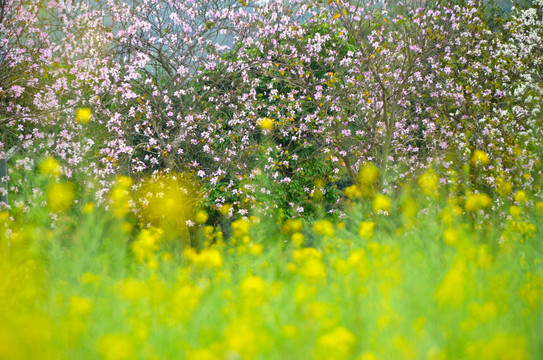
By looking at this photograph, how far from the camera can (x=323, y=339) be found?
166cm

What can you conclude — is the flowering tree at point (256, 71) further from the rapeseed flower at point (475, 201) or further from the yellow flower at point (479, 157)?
the rapeseed flower at point (475, 201)

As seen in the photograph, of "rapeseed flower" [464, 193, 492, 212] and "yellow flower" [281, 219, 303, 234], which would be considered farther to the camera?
"yellow flower" [281, 219, 303, 234]

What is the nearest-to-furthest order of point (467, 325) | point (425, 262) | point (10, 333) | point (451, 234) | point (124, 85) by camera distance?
point (10, 333) < point (467, 325) < point (451, 234) < point (425, 262) < point (124, 85)

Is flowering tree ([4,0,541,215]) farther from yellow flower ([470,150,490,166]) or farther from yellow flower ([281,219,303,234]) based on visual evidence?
yellow flower ([281,219,303,234])

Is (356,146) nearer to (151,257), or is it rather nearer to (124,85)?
(124,85)

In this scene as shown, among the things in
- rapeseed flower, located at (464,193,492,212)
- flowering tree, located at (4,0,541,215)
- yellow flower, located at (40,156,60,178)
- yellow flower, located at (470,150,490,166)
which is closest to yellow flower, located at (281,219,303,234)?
flowering tree, located at (4,0,541,215)

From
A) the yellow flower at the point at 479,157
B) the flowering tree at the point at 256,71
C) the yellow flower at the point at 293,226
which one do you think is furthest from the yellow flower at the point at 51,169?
the yellow flower at the point at 479,157

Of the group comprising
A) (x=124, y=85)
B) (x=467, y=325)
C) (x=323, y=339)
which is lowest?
(x=323, y=339)

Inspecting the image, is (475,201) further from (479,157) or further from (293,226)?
(293,226)

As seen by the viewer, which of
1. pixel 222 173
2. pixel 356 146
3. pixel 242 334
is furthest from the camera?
pixel 356 146

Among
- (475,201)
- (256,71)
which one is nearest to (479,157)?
(475,201)

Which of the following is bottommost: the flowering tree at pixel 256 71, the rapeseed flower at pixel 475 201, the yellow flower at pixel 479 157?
the rapeseed flower at pixel 475 201

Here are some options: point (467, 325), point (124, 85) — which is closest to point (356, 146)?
point (124, 85)

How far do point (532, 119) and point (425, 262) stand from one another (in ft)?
18.7
